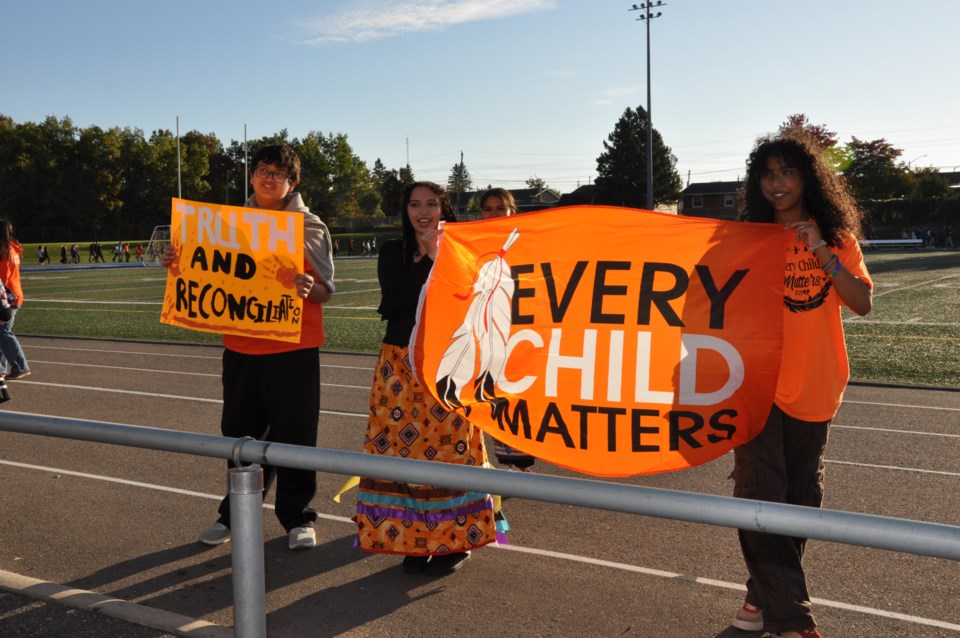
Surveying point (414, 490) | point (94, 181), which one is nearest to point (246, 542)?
point (414, 490)

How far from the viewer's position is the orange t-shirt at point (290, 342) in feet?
15.2

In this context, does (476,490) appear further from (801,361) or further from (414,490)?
(414,490)

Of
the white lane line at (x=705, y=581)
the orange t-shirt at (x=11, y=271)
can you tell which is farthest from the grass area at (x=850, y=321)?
the white lane line at (x=705, y=581)

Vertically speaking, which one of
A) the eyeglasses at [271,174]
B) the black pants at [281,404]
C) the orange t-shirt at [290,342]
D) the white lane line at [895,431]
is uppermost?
the eyeglasses at [271,174]

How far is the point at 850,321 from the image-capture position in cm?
1725

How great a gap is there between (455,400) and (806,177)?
1.71 m

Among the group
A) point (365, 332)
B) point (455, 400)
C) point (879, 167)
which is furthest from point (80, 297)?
point (879, 167)

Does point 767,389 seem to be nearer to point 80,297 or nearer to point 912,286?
point 912,286

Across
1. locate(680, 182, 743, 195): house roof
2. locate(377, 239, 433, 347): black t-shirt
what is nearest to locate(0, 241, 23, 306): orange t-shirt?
locate(377, 239, 433, 347): black t-shirt

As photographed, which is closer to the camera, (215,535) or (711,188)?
(215,535)

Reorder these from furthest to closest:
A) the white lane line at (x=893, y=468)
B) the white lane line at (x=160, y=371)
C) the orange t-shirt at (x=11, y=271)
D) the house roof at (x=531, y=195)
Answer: the house roof at (x=531, y=195)
the orange t-shirt at (x=11, y=271)
the white lane line at (x=160, y=371)
the white lane line at (x=893, y=468)

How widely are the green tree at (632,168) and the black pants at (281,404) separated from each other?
8845 centimetres

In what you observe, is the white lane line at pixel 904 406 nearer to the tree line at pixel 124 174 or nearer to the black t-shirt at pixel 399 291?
the black t-shirt at pixel 399 291

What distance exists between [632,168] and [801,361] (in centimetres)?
9490
